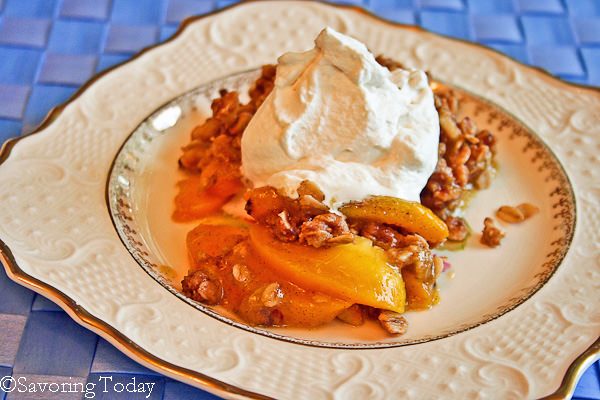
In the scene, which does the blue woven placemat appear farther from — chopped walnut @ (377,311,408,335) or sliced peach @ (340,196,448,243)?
chopped walnut @ (377,311,408,335)

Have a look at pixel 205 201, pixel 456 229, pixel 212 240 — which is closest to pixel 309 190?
pixel 212 240

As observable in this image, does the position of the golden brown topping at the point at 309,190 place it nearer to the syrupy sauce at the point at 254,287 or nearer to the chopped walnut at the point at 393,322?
the syrupy sauce at the point at 254,287

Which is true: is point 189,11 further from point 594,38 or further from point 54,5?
point 594,38

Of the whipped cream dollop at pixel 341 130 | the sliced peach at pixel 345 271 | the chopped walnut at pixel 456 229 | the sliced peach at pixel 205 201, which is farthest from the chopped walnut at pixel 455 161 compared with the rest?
the sliced peach at pixel 205 201

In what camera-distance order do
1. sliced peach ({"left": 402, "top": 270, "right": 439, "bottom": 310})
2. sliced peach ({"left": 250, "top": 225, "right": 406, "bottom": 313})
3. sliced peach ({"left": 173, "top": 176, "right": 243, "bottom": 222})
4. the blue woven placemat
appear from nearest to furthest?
sliced peach ({"left": 250, "top": 225, "right": 406, "bottom": 313}), sliced peach ({"left": 402, "top": 270, "right": 439, "bottom": 310}), sliced peach ({"left": 173, "top": 176, "right": 243, "bottom": 222}), the blue woven placemat

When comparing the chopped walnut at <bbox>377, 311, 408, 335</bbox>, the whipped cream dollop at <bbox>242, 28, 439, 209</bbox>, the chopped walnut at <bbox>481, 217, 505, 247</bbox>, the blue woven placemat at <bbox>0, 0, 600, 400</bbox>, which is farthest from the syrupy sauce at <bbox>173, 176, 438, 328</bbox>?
the blue woven placemat at <bbox>0, 0, 600, 400</bbox>

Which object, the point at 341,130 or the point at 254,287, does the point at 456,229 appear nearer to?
the point at 341,130
